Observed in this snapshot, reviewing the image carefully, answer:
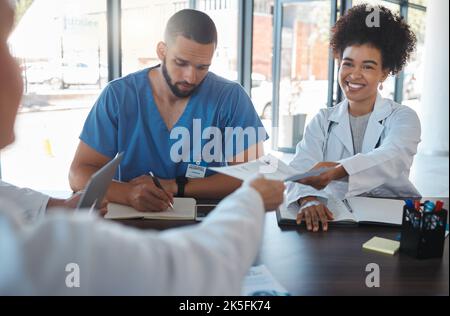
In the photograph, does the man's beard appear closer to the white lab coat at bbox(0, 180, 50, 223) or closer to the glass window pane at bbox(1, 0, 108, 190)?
the white lab coat at bbox(0, 180, 50, 223)

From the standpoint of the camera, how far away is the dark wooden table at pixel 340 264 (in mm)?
890

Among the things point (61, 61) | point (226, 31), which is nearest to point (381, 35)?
point (61, 61)

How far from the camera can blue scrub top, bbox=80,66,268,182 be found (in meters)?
1.74

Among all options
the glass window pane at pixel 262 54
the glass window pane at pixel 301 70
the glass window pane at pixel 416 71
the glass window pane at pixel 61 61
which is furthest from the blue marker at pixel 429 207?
the glass window pane at pixel 416 71

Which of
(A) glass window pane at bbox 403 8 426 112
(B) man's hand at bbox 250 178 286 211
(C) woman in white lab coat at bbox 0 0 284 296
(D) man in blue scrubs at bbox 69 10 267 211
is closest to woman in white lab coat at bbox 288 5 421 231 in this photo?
(D) man in blue scrubs at bbox 69 10 267 211

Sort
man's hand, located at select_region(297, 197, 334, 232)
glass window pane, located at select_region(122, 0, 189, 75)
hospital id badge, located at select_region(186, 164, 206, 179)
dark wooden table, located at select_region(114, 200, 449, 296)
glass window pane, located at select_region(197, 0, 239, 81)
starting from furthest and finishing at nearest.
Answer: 1. glass window pane, located at select_region(197, 0, 239, 81)
2. glass window pane, located at select_region(122, 0, 189, 75)
3. hospital id badge, located at select_region(186, 164, 206, 179)
4. man's hand, located at select_region(297, 197, 334, 232)
5. dark wooden table, located at select_region(114, 200, 449, 296)

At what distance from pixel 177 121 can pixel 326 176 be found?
68cm

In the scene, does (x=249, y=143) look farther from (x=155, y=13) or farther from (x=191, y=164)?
(x=155, y=13)

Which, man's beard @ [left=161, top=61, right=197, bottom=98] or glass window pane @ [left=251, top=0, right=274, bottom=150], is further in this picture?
glass window pane @ [left=251, top=0, right=274, bottom=150]

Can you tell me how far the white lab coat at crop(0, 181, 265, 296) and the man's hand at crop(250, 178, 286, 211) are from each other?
172 millimetres

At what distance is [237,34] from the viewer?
17.5 feet

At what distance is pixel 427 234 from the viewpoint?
1.02 metres

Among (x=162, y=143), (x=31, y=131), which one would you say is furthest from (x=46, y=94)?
(x=162, y=143)

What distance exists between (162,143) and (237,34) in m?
3.85
